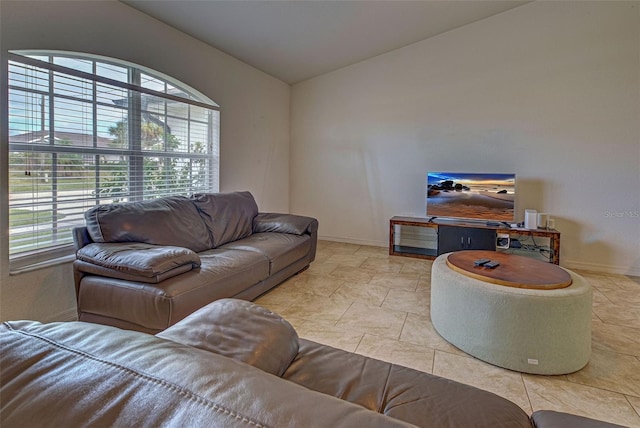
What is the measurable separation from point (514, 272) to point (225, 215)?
2.58 meters

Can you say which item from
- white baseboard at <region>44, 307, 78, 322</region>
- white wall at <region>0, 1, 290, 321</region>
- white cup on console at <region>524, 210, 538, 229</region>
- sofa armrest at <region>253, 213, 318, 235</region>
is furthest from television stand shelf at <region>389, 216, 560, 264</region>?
white baseboard at <region>44, 307, 78, 322</region>

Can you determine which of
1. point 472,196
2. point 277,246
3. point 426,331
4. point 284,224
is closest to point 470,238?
point 472,196

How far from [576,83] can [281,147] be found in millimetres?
3948

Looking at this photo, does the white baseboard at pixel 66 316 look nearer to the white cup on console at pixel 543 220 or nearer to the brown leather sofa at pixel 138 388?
the brown leather sofa at pixel 138 388

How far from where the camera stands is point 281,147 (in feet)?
18.1

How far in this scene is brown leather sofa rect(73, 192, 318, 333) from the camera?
2.06 metres

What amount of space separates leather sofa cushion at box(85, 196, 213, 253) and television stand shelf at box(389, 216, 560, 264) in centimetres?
266

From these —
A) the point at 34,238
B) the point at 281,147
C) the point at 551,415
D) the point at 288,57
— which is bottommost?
the point at 551,415

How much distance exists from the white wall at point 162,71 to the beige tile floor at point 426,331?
1.59 m

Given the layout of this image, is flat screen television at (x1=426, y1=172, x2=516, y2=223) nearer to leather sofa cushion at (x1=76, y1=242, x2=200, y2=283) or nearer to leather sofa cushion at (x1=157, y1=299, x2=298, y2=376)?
leather sofa cushion at (x1=76, y1=242, x2=200, y2=283)

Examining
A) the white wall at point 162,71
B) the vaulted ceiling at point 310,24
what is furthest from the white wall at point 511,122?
the white wall at point 162,71

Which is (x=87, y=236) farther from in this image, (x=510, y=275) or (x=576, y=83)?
(x=576, y=83)

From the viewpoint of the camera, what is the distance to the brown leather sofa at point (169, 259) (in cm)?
206

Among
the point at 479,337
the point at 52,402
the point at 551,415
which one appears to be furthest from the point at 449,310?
the point at 52,402
